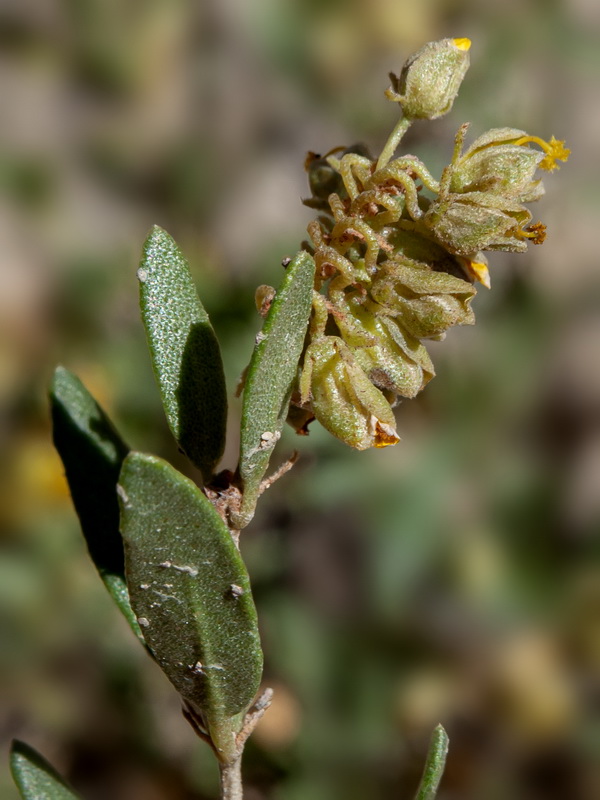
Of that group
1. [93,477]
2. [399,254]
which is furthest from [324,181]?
[93,477]

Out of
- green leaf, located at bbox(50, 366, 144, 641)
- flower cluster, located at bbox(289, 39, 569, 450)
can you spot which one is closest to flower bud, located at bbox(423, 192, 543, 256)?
flower cluster, located at bbox(289, 39, 569, 450)

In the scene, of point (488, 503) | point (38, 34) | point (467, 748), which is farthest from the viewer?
point (38, 34)

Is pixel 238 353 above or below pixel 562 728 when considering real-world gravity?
above

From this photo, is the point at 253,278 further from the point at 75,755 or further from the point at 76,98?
the point at 76,98

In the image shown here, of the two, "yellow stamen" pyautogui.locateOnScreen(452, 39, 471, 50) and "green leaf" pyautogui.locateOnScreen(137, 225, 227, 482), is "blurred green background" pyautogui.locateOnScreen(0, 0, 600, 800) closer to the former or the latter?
"yellow stamen" pyautogui.locateOnScreen(452, 39, 471, 50)

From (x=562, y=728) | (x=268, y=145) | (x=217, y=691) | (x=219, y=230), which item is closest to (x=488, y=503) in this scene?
(x=562, y=728)

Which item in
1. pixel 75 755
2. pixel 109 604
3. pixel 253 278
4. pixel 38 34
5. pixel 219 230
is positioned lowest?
pixel 75 755
